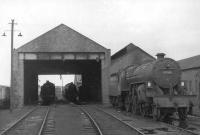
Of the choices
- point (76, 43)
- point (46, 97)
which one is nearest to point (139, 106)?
point (76, 43)

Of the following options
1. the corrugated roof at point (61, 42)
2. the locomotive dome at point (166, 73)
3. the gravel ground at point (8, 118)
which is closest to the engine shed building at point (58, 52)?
the corrugated roof at point (61, 42)

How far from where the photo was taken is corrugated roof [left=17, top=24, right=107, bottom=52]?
4056 centimetres

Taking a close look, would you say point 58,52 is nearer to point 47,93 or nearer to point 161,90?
point 47,93

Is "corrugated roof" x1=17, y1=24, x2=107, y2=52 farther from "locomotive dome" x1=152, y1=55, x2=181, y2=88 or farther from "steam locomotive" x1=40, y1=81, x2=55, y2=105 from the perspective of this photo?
"locomotive dome" x1=152, y1=55, x2=181, y2=88

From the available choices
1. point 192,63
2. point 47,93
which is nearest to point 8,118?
point 192,63

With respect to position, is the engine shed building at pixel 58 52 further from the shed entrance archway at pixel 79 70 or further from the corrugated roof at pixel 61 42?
the shed entrance archway at pixel 79 70

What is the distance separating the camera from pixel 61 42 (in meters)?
41.1

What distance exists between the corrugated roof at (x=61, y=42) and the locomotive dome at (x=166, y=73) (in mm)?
20164

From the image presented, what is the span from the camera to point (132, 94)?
2539cm

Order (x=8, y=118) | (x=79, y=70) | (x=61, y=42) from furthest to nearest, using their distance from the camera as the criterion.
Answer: (x=79, y=70) < (x=61, y=42) < (x=8, y=118)

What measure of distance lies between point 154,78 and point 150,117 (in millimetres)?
3102

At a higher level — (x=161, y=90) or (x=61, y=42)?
(x=61, y=42)

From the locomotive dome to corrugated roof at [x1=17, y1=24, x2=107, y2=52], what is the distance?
66.2ft

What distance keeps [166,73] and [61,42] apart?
68.8ft
